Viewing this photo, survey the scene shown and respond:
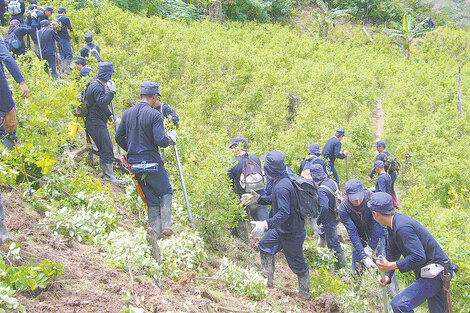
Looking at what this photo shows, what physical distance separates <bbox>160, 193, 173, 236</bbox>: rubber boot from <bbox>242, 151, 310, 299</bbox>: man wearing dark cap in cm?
110

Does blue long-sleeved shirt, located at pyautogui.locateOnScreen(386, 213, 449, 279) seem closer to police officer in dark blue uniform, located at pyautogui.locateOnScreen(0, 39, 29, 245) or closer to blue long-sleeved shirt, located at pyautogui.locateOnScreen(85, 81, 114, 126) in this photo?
police officer in dark blue uniform, located at pyautogui.locateOnScreen(0, 39, 29, 245)

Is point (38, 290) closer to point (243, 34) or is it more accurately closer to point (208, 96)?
point (208, 96)

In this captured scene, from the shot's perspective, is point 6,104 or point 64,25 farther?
point 64,25

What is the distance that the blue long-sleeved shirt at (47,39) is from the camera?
9883 millimetres

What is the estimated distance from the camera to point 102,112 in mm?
6574

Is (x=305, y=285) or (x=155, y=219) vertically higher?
(x=155, y=219)

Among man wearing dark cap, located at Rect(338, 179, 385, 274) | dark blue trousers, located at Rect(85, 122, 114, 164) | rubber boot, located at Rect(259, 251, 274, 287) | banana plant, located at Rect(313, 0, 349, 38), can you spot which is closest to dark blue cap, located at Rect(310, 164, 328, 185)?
man wearing dark cap, located at Rect(338, 179, 385, 274)

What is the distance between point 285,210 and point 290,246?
2.01 feet

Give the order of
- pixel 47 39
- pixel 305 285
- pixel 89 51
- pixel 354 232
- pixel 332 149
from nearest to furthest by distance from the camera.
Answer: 1. pixel 305 285
2. pixel 354 232
3. pixel 332 149
4. pixel 89 51
5. pixel 47 39

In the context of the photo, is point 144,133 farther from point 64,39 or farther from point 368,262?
point 64,39

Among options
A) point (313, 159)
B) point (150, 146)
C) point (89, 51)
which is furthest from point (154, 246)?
point (89, 51)

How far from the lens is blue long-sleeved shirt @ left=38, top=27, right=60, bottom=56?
9883mm

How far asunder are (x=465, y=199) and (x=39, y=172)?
35.6 feet

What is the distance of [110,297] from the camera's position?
3439 mm
